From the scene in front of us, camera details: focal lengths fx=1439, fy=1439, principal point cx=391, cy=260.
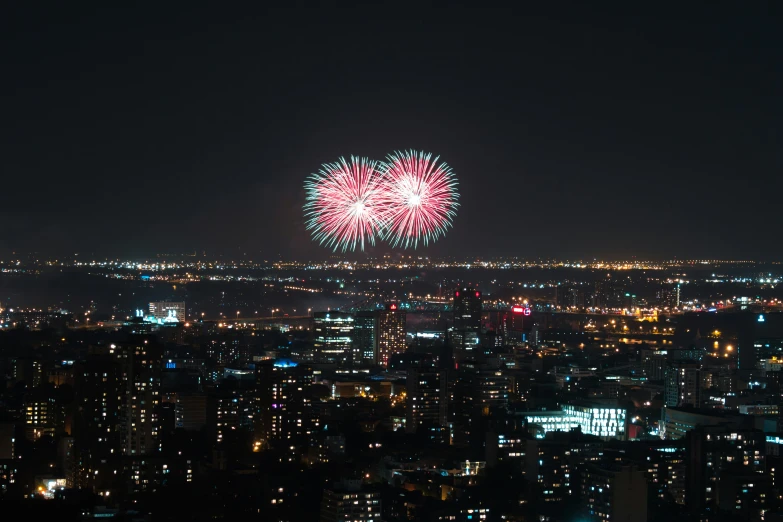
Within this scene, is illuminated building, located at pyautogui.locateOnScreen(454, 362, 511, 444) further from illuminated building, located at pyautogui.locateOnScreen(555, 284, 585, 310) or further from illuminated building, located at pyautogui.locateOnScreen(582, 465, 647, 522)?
illuminated building, located at pyautogui.locateOnScreen(555, 284, 585, 310)

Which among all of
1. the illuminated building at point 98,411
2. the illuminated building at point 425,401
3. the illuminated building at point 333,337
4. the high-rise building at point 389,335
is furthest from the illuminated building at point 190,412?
the high-rise building at point 389,335

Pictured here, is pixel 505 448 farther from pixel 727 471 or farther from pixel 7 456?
pixel 7 456

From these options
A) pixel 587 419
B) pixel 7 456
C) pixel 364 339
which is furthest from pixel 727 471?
pixel 364 339

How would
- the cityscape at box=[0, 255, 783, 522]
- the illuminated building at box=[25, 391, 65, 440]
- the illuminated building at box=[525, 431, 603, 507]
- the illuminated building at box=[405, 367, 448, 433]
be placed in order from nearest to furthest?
the cityscape at box=[0, 255, 783, 522] → the illuminated building at box=[525, 431, 603, 507] → the illuminated building at box=[25, 391, 65, 440] → the illuminated building at box=[405, 367, 448, 433]

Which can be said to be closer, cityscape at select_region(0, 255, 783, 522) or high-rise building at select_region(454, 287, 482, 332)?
Result: cityscape at select_region(0, 255, 783, 522)

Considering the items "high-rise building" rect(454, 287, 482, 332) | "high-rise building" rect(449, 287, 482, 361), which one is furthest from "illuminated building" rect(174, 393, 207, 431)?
"high-rise building" rect(454, 287, 482, 332)

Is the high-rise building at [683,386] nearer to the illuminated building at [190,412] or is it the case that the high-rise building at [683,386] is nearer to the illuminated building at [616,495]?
the illuminated building at [190,412]

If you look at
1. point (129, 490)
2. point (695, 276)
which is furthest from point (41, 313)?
point (695, 276)
